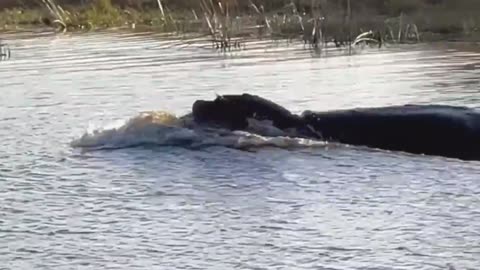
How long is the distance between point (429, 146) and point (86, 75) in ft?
29.4

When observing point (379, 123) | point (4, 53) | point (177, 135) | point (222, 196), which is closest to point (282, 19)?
point (4, 53)

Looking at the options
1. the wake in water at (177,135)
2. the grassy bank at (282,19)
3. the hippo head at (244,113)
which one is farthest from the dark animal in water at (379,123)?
the grassy bank at (282,19)

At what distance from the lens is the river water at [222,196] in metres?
6.34

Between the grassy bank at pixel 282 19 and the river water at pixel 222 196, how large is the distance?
895 centimetres

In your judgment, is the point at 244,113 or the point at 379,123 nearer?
the point at 379,123

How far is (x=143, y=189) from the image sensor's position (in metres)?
8.29

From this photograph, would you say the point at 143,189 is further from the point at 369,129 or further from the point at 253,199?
the point at 369,129

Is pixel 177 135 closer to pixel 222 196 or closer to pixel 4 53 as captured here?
pixel 222 196

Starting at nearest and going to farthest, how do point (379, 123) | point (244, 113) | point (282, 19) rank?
point (379, 123), point (244, 113), point (282, 19)

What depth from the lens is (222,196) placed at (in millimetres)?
7988

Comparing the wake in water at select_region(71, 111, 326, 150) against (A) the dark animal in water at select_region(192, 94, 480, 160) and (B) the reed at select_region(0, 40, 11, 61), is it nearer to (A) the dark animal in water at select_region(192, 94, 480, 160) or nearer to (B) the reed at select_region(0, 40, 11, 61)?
(A) the dark animal in water at select_region(192, 94, 480, 160)

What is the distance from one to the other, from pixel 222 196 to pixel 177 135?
248 centimetres

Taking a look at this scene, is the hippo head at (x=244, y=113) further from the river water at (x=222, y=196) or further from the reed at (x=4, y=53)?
the reed at (x=4, y=53)

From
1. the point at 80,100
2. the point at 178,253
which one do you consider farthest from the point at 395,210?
the point at 80,100
